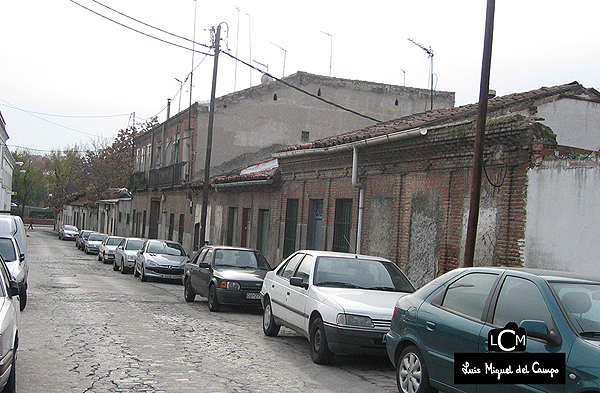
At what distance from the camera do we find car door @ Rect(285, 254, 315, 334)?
9.06 metres

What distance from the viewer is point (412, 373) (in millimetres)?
6324

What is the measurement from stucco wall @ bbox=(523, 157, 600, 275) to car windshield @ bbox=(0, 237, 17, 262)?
32.8ft

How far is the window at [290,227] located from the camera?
66.4 ft

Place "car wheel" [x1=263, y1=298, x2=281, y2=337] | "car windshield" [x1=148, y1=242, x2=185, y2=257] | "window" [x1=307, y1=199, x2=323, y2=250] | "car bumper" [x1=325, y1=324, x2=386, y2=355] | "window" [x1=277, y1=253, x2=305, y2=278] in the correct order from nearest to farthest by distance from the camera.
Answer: "car bumper" [x1=325, y1=324, x2=386, y2=355], "window" [x1=277, y1=253, x2=305, y2=278], "car wheel" [x1=263, y1=298, x2=281, y2=337], "window" [x1=307, y1=199, x2=323, y2=250], "car windshield" [x1=148, y1=242, x2=185, y2=257]

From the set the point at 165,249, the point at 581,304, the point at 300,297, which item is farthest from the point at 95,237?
the point at 581,304

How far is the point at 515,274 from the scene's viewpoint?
5.56m

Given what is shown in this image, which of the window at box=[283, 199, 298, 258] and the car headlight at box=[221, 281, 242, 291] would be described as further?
the window at box=[283, 199, 298, 258]

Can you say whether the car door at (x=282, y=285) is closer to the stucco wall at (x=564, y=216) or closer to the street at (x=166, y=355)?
the street at (x=166, y=355)

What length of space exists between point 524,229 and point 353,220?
6.27m

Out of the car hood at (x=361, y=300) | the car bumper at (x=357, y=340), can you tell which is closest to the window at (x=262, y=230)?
the car hood at (x=361, y=300)

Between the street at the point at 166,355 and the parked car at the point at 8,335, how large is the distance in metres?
0.51

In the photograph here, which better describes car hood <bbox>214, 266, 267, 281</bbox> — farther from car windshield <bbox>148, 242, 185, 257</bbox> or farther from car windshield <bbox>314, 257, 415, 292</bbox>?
car windshield <bbox>148, 242, 185, 257</bbox>

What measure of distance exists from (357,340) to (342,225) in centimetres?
926

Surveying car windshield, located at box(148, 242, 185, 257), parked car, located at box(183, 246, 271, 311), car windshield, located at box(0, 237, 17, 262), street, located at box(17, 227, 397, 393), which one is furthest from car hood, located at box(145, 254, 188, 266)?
car windshield, located at box(0, 237, 17, 262)
